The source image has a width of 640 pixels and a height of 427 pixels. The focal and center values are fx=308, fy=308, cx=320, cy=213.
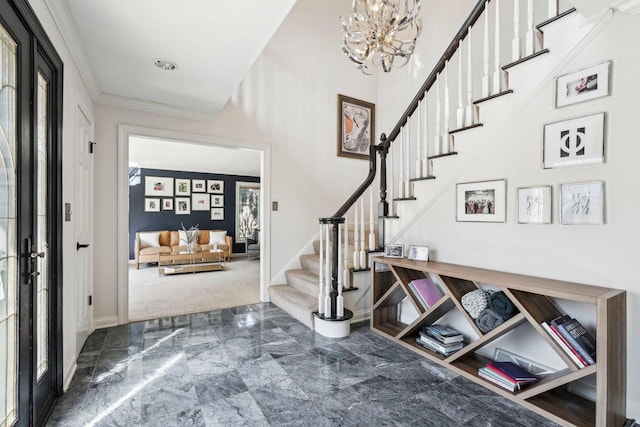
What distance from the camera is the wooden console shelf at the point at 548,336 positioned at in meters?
1.51

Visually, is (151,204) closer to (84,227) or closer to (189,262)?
(189,262)

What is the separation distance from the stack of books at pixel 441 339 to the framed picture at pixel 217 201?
22.6 ft

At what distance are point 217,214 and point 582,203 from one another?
7813 mm

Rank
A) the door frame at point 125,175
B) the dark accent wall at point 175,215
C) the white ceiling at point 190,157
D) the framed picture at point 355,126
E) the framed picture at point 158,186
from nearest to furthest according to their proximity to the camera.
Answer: the door frame at point 125,175
the framed picture at point 355,126
the white ceiling at point 190,157
the dark accent wall at point 175,215
the framed picture at point 158,186

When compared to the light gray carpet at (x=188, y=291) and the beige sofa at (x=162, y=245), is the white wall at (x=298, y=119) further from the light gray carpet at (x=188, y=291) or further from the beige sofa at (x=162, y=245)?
the beige sofa at (x=162, y=245)

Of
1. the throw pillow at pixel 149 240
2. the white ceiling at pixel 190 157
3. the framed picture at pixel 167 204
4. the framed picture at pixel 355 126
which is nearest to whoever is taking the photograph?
the framed picture at pixel 355 126

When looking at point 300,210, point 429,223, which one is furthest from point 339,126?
point 429,223

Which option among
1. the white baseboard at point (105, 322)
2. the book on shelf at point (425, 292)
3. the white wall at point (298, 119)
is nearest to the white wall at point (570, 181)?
the book on shelf at point (425, 292)

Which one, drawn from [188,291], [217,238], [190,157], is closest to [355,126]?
[188,291]

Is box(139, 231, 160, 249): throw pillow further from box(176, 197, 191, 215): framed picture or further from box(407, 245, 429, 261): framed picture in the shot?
box(407, 245, 429, 261): framed picture

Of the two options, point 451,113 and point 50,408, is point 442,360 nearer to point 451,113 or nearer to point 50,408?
point 50,408

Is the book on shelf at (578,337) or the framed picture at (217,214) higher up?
the framed picture at (217,214)

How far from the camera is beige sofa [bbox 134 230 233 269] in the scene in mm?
6438

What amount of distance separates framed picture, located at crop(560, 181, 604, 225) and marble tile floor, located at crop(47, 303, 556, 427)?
115cm
